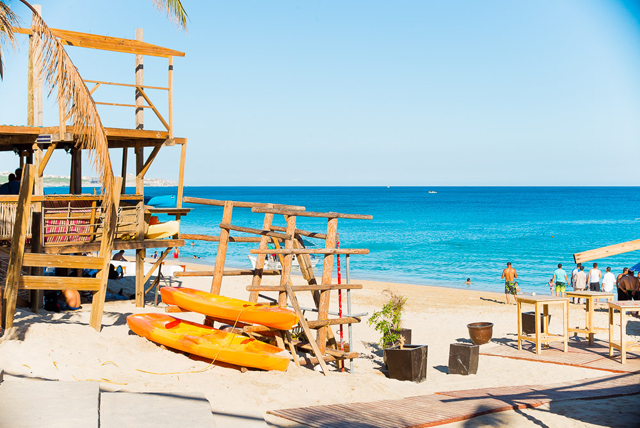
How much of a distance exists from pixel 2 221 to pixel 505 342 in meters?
10.9

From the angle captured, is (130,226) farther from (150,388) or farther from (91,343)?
(150,388)

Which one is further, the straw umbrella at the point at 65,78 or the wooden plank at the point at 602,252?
the wooden plank at the point at 602,252

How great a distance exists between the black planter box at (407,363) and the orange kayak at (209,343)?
2208 millimetres

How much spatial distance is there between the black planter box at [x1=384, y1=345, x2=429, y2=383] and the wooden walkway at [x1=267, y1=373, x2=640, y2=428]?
1.38 metres

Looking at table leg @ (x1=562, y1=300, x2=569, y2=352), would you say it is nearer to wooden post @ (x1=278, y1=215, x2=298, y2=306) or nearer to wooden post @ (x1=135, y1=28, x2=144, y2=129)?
wooden post @ (x1=278, y1=215, x2=298, y2=306)

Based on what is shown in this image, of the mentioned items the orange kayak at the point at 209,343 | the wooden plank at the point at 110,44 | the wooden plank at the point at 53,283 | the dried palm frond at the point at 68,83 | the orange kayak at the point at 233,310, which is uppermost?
the wooden plank at the point at 110,44

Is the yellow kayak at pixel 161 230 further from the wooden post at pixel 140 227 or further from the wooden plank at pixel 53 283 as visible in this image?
the wooden plank at pixel 53 283

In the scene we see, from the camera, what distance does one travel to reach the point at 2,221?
10477 millimetres

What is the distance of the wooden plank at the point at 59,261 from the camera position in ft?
26.2

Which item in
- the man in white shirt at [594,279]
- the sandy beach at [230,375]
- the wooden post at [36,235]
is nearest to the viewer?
the sandy beach at [230,375]

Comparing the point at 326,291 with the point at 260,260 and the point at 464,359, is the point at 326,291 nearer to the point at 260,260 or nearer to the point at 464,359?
the point at 260,260

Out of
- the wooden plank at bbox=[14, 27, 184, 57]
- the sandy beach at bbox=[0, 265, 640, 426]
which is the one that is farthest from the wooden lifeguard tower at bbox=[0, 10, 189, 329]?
the sandy beach at bbox=[0, 265, 640, 426]

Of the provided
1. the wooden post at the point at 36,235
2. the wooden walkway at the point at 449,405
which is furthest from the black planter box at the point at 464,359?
Result: the wooden post at the point at 36,235

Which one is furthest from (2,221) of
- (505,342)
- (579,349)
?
(579,349)
